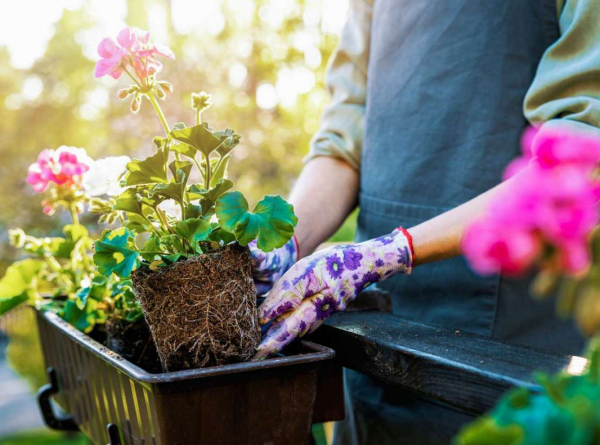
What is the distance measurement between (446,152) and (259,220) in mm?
697

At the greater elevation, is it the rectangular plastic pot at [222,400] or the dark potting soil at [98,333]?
the rectangular plastic pot at [222,400]

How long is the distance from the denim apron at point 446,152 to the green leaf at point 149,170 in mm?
725

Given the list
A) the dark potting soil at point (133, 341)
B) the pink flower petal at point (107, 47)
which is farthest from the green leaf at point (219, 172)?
the dark potting soil at point (133, 341)

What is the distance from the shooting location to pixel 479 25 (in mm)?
1403

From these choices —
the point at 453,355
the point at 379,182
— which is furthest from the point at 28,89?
the point at 453,355

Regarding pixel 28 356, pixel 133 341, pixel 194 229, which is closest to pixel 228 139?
pixel 194 229

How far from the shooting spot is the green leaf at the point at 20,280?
1433mm

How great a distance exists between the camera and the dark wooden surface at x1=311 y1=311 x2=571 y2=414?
A: 2.34 ft

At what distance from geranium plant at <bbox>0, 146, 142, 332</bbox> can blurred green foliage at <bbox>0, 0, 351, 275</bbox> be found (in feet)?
22.7

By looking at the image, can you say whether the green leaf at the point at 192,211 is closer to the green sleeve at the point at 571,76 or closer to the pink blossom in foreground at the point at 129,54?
the pink blossom in foreground at the point at 129,54

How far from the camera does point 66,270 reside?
4.79 ft

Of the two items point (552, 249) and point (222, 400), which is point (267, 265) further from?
point (552, 249)

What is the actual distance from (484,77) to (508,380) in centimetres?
91

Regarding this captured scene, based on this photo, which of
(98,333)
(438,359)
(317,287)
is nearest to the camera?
(438,359)
